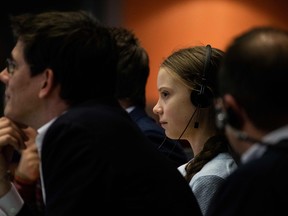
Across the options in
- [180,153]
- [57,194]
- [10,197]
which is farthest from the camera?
[180,153]

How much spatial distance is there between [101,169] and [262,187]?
0.36m

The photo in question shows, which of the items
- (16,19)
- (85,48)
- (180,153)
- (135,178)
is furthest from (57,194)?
(180,153)

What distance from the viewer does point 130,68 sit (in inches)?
91.6

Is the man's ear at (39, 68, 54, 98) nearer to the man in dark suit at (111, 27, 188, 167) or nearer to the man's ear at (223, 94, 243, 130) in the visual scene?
the man's ear at (223, 94, 243, 130)

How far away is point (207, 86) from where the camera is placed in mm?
1812

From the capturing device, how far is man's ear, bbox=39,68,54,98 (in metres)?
1.38

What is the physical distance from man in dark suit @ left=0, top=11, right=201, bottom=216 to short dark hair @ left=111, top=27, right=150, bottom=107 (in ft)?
2.81

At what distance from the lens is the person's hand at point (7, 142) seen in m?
1.65

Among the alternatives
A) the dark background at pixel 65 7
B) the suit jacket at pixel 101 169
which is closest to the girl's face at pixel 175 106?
the suit jacket at pixel 101 169

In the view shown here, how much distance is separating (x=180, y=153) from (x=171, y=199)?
2.99ft

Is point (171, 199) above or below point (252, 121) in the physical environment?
below

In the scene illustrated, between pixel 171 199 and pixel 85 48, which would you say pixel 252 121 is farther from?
pixel 85 48

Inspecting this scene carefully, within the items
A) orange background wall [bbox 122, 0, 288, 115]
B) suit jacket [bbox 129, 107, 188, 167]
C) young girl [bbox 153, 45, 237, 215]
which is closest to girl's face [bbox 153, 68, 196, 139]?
young girl [bbox 153, 45, 237, 215]

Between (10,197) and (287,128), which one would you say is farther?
(10,197)
